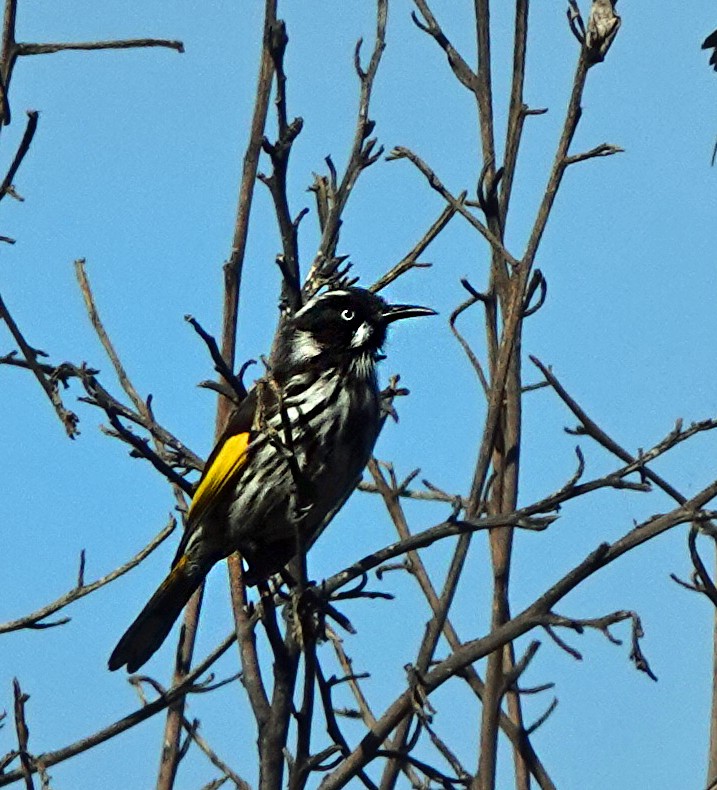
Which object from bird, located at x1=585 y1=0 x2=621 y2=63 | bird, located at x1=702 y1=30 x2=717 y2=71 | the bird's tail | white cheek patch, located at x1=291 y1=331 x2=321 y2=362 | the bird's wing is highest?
bird, located at x1=702 y1=30 x2=717 y2=71

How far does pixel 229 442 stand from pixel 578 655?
2.04m

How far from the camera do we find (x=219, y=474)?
5.38 m

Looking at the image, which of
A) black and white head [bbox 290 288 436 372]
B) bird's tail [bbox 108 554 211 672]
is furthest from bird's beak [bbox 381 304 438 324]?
bird's tail [bbox 108 554 211 672]

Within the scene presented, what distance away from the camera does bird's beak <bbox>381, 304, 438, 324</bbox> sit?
5711 mm

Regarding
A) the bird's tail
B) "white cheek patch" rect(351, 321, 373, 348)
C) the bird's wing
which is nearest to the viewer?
the bird's wing

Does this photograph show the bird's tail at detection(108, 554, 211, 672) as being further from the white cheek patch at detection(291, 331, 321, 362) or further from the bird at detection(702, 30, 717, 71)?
the bird at detection(702, 30, 717, 71)

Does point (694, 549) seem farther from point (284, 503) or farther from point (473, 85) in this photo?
point (284, 503)

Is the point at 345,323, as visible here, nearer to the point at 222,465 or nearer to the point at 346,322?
the point at 346,322

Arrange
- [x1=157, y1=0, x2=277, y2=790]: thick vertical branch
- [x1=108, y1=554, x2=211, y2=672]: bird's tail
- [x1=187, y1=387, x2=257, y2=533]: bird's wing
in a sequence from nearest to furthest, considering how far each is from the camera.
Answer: [x1=157, y1=0, x2=277, y2=790]: thick vertical branch < [x1=187, y1=387, x2=257, y2=533]: bird's wing < [x1=108, y1=554, x2=211, y2=672]: bird's tail

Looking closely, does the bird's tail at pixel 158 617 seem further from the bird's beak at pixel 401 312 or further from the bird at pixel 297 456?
the bird's beak at pixel 401 312

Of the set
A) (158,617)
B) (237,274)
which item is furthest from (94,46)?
(158,617)

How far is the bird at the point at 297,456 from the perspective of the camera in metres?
5.32

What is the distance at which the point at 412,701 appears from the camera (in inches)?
135

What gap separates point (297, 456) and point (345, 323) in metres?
0.86
